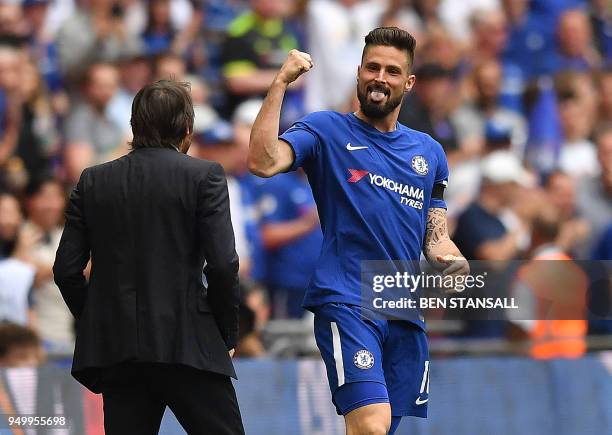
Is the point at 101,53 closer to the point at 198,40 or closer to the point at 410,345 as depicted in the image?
the point at 198,40

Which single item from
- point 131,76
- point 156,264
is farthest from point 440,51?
point 156,264

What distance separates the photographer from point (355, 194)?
6.72 meters

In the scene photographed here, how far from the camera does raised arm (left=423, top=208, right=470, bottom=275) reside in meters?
6.82

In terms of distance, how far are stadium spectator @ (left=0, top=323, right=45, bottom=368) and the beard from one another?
3.32m

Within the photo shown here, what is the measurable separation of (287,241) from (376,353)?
4.81 meters

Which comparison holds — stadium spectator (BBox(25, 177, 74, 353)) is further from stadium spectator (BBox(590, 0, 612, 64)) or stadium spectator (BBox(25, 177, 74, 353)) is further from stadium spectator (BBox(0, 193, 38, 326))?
stadium spectator (BBox(590, 0, 612, 64))

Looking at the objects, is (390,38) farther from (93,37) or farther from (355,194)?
(93,37)

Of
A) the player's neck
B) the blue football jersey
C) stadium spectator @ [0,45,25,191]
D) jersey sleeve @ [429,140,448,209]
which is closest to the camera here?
the blue football jersey

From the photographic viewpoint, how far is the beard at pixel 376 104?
676cm

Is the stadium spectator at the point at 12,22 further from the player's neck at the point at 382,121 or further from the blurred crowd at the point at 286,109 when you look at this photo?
the player's neck at the point at 382,121

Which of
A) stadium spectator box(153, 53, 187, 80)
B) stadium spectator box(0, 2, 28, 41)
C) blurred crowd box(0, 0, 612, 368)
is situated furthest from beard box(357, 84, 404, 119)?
stadium spectator box(0, 2, 28, 41)

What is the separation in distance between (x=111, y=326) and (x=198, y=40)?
7.92 meters

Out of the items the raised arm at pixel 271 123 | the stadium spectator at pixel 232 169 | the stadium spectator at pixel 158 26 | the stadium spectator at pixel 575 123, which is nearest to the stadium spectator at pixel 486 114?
the stadium spectator at pixel 575 123

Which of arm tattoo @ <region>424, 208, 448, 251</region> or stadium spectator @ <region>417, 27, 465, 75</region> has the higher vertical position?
stadium spectator @ <region>417, 27, 465, 75</region>
